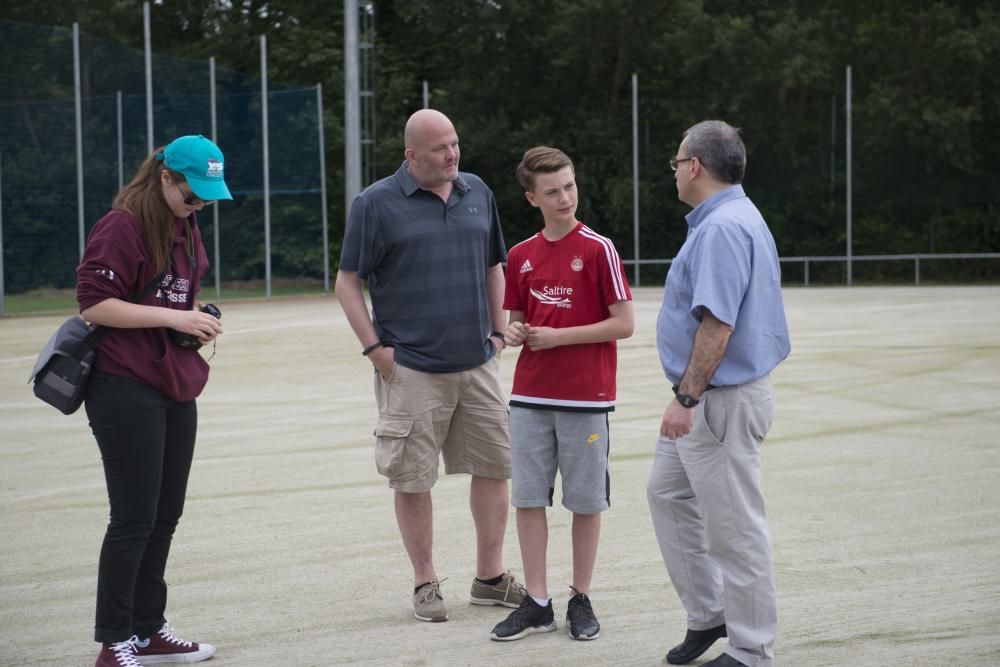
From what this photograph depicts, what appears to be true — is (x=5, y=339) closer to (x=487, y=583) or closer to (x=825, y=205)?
(x=487, y=583)

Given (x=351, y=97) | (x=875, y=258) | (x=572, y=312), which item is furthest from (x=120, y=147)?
(x=572, y=312)

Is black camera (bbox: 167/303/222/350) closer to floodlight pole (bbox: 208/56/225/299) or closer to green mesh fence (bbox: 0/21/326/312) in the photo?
green mesh fence (bbox: 0/21/326/312)

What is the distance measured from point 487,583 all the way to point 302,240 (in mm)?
21267

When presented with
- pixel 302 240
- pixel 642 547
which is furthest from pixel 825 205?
pixel 642 547

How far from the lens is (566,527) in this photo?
6371 mm

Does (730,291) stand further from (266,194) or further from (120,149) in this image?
(266,194)

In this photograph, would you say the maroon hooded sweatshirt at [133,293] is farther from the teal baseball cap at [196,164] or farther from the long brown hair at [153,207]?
the teal baseball cap at [196,164]

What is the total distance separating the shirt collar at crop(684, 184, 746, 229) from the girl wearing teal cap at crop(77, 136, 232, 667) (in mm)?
1552

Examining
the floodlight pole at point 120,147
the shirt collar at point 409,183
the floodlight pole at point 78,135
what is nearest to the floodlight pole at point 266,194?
the floodlight pole at point 120,147

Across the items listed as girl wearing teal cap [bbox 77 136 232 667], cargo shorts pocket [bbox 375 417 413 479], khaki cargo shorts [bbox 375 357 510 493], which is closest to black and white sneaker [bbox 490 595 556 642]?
khaki cargo shorts [bbox 375 357 510 493]

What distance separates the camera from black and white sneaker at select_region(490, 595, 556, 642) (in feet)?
15.3

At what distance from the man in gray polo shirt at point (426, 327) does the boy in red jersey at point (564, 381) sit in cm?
26

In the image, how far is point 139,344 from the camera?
4.23 meters

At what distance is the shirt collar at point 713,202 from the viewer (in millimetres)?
4156
